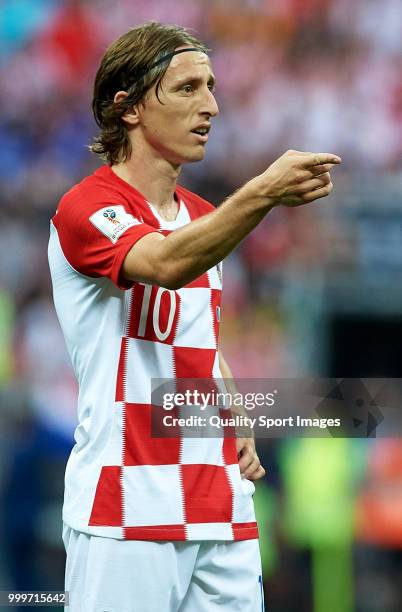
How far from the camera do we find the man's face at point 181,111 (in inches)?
96.1

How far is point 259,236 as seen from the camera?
20.6ft

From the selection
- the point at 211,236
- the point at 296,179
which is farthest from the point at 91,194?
the point at 296,179

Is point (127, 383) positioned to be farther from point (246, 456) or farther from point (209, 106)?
point (209, 106)

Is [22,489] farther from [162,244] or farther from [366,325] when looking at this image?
[162,244]

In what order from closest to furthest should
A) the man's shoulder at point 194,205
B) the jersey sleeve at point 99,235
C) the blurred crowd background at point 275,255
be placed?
the jersey sleeve at point 99,235 → the man's shoulder at point 194,205 → the blurred crowd background at point 275,255

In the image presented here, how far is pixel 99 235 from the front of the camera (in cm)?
224

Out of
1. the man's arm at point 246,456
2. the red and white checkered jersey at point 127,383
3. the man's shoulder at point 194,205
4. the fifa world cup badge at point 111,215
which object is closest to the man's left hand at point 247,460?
the man's arm at point 246,456

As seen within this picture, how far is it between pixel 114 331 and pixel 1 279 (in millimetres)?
3969

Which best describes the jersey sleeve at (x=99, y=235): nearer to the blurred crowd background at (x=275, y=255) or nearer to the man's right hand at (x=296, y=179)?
the man's right hand at (x=296, y=179)

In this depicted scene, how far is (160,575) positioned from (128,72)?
114cm

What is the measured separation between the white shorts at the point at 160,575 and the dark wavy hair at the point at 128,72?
0.89 metres

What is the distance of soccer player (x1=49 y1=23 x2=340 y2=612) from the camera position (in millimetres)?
2232

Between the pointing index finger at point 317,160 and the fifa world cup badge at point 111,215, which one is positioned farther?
the fifa world cup badge at point 111,215

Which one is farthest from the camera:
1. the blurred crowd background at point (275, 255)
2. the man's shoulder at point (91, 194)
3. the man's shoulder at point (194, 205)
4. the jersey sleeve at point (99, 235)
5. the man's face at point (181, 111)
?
the blurred crowd background at point (275, 255)
